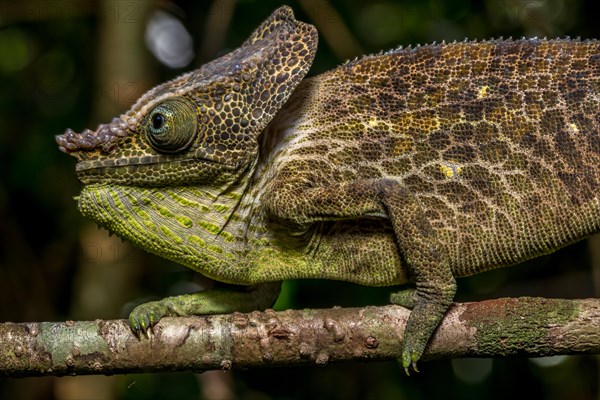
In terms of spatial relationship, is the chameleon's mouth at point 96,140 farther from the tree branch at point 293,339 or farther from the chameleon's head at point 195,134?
the tree branch at point 293,339

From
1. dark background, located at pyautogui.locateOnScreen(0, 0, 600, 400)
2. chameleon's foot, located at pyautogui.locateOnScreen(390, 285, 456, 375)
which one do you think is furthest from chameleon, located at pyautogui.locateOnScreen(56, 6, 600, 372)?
dark background, located at pyautogui.locateOnScreen(0, 0, 600, 400)

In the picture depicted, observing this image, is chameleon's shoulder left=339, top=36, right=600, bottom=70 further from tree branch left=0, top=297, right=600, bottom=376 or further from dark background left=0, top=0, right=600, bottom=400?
dark background left=0, top=0, right=600, bottom=400

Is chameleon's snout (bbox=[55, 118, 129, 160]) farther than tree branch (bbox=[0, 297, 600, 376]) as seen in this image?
Yes

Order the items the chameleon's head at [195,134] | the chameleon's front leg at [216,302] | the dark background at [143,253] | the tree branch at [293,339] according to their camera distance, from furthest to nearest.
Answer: the dark background at [143,253]
the chameleon's front leg at [216,302]
the chameleon's head at [195,134]
the tree branch at [293,339]

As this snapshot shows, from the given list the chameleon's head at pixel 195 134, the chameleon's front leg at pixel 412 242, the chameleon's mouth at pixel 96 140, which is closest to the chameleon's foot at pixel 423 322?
→ the chameleon's front leg at pixel 412 242

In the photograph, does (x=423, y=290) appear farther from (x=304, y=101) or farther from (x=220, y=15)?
(x=220, y=15)

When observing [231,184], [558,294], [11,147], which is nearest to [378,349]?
[231,184]

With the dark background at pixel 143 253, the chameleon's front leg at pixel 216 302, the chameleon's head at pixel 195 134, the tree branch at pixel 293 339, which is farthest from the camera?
the dark background at pixel 143 253
